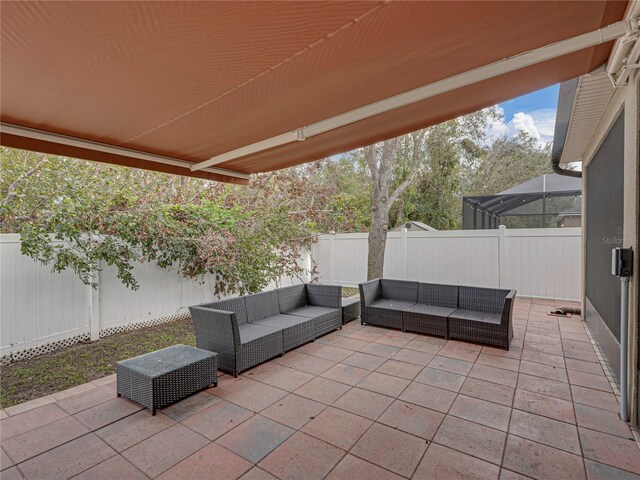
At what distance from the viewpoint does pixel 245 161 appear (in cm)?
379

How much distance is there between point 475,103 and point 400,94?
650mm

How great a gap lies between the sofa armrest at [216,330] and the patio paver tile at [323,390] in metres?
0.97

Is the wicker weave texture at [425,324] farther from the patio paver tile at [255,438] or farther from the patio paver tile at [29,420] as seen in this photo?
the patio paver tile at [29,420]

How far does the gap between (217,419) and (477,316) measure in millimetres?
4089

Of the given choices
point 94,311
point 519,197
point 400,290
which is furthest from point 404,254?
A: point 94,311

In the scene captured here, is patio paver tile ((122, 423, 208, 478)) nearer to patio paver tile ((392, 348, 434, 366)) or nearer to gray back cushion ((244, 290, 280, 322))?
gray back cushion ((244, 290, 280, 322))

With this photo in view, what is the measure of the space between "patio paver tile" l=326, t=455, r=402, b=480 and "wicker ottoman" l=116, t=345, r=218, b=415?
71.4 inches

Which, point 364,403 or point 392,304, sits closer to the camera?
point 364,403

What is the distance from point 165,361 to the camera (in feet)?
11.5

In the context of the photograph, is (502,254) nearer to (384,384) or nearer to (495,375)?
(495,375)

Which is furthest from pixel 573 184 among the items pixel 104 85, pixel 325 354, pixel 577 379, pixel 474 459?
pixel 104 85

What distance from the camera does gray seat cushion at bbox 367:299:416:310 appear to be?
5.89 meters

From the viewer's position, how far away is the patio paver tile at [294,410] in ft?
9.84

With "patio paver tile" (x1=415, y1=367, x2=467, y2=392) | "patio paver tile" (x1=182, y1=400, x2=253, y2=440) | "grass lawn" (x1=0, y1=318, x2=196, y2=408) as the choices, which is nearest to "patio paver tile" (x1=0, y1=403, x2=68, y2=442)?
"grass lawn" (x1=0, y1=318, x2=196, y2=408)
